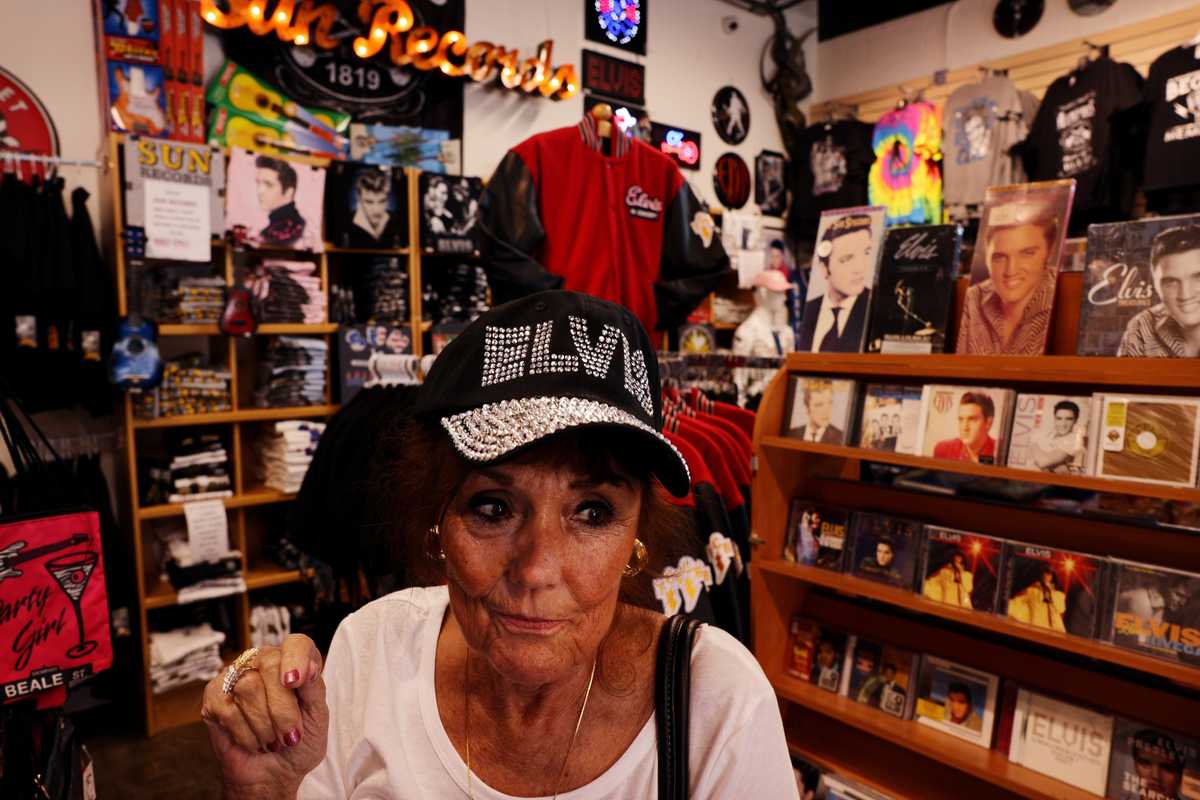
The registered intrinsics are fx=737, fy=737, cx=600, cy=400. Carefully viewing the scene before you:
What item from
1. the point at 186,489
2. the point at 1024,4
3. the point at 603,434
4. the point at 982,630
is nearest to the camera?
the point at 603,434

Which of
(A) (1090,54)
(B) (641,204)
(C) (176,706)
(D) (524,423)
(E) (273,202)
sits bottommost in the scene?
(C) (176,706)

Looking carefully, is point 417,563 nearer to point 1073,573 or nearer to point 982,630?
point 1073,573

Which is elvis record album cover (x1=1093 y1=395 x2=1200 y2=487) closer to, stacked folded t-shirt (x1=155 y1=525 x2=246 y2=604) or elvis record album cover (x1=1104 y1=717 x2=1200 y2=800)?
elvis record album cover (x1=1104 y1=717 x2=1200 y2=800)

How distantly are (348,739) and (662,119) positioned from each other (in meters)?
5.49

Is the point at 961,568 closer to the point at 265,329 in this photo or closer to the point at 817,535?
the point at 817,535

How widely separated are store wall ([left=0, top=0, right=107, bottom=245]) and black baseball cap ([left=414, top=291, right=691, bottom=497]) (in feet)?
11.6

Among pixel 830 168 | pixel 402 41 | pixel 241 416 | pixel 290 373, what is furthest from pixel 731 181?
pixel 241 416

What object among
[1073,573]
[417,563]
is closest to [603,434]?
[417,563]

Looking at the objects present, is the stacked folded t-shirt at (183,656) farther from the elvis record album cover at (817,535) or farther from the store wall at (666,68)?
the store wall at (666,68)

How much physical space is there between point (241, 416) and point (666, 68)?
412 cm

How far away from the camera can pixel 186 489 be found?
3486mm

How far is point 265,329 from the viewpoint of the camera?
3656mm

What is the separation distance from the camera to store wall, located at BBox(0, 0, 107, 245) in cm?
338

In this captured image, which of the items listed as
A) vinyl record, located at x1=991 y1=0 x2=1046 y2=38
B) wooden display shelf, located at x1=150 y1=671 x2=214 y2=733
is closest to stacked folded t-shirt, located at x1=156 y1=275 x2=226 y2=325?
wooden display shelf, located at x1=150 y1=671 x2=214 y2=733
